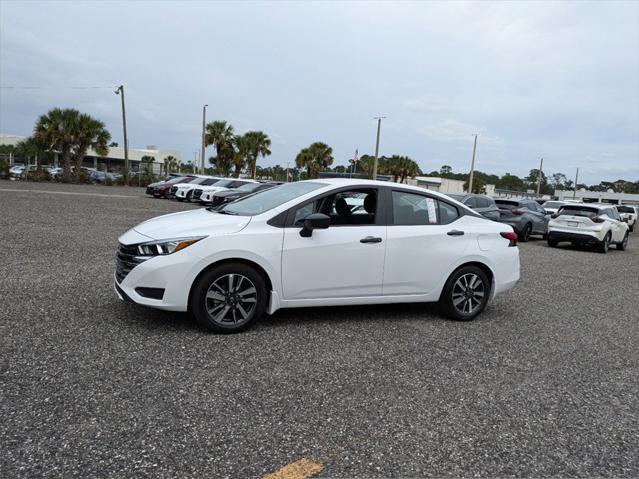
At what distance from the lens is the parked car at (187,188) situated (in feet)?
93.6

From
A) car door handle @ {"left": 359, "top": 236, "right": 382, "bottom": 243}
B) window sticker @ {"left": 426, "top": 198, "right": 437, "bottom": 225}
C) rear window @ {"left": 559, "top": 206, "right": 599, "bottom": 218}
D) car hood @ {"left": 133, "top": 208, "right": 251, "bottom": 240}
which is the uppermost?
window sticker @ {"left": 426, "top": 198, "right": 437, "bottom": 225}

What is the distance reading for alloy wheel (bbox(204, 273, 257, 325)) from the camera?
495cm

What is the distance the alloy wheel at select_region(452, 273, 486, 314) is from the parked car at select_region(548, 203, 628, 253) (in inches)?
474

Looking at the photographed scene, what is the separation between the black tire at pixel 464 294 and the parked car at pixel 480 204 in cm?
1023

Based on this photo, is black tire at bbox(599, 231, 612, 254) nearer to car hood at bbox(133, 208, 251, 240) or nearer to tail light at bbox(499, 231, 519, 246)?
tail light at bbox(499, 231, 519, 246)

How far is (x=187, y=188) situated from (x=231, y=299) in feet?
81.5

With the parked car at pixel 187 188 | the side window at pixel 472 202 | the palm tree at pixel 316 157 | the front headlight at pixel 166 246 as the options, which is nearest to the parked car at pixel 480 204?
the side window at pixel 472 202

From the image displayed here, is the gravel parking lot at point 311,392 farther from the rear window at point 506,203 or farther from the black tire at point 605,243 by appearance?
the rear window at point 506,203

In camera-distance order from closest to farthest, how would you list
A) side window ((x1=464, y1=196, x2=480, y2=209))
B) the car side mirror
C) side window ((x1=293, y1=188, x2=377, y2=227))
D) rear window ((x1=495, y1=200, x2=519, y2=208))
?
the car side mirror < side window ((x1=293, y1=188, x2=377, y2=227)) < side window ((x1=464, y1=196, x2=480, y2=209)) < rear window ((x1=495, y1=200, x2=519, y2=208))

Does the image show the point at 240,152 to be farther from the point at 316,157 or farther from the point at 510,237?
the point at 510,237

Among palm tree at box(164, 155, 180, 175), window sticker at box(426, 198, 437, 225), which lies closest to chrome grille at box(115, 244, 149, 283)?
window sticker at box(426, 198, 437, 225)

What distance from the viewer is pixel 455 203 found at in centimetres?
629

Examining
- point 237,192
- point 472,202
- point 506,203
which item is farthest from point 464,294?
point 237,192

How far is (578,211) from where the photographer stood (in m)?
17.1
